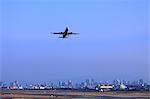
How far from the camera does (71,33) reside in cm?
4678

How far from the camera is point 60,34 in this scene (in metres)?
47.3

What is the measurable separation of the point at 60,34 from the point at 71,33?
4.35ft
